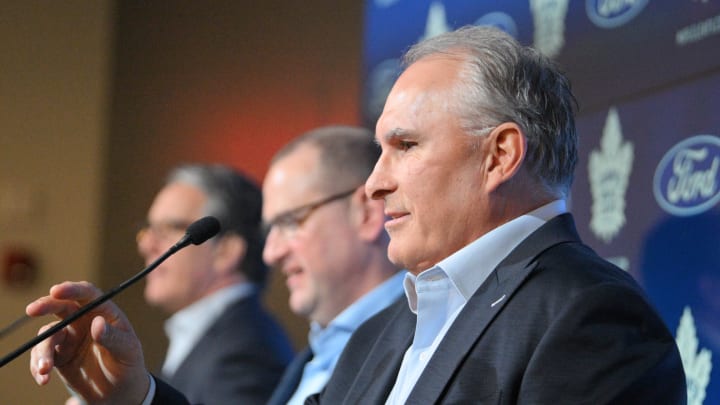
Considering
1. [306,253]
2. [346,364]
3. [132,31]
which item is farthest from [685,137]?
[132,31]

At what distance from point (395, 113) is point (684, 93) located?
2.40 feet

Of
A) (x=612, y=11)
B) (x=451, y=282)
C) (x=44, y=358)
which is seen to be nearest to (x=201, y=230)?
(x=44, y=358)

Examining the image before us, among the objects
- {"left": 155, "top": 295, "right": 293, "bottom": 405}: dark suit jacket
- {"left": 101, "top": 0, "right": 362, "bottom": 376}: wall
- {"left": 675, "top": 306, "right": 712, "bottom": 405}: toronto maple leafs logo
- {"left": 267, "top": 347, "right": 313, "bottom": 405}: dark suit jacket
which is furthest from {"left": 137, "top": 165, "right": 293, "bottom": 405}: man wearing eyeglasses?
{"left": 675, "top": 306, "right": 712, "bottom": 405}: toronto maple leafs logo

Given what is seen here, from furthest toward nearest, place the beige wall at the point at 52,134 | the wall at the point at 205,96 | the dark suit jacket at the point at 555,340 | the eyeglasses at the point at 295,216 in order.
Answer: the beige wall at the point at 52,134
the wall at the point at 205,96
the eyeglasses at the point at 295,216
the dark suit jacket at the point at 555,340

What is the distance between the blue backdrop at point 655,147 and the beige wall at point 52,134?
323cm

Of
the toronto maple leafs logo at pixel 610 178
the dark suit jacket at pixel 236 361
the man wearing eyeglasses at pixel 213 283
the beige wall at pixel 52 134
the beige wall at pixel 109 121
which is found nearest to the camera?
the toronto maple leafs logo at pixel 610 178

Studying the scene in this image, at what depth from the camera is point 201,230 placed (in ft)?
7.05

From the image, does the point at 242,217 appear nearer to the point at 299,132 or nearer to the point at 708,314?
the point at 299,132

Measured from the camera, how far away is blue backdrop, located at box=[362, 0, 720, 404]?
2.32 m

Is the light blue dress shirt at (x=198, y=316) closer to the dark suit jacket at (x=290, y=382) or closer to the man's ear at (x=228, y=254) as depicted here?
the man's ear at (x=228, y=254)

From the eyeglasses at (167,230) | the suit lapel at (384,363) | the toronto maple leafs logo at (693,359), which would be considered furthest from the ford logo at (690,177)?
the eyeglasses at (167,230)

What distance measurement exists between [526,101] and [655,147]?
0.65m

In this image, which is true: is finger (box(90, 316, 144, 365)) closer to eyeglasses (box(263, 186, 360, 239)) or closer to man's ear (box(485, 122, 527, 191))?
man's ear (box(485, 122, 527, 191))

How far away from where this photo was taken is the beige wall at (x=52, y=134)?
5.57 m
